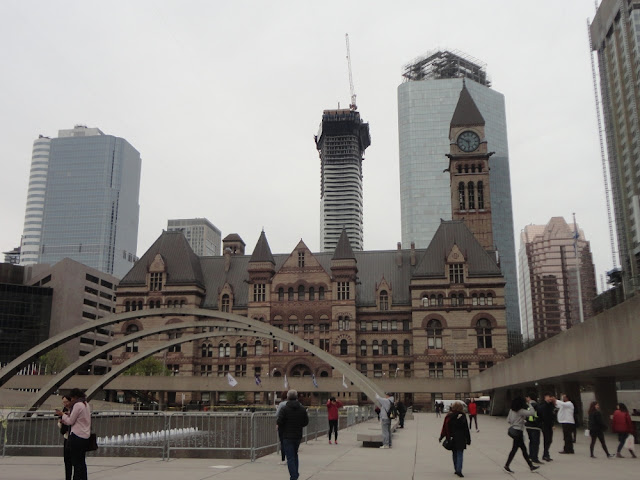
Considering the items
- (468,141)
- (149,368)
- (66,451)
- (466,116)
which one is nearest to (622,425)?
(66,451)

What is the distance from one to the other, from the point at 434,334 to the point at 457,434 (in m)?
66.9

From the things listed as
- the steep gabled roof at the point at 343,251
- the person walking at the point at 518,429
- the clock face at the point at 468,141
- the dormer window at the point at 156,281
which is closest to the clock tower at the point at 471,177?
the clock face at the point at 468,141

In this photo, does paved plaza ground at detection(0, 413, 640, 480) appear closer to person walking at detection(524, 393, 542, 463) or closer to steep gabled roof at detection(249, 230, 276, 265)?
person walking at detection(524, 393, 542, 463)

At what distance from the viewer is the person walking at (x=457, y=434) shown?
1518 centimetres

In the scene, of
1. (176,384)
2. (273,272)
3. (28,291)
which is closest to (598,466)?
(176,384)

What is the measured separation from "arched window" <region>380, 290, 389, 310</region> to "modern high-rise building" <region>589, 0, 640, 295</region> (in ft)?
141

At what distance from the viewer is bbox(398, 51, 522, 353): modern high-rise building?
170 m

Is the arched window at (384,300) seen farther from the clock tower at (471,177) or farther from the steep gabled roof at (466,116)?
the steep gabled roof at (466,116)

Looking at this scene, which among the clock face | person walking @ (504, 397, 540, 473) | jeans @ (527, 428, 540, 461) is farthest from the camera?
the clock face

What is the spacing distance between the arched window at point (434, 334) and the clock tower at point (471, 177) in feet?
56.5

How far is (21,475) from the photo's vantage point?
48.1 ft

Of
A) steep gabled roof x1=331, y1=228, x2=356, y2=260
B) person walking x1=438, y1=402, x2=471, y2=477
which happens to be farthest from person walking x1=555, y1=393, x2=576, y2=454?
steep gabled roof x1=331, y1=228, x2=356, y2=260

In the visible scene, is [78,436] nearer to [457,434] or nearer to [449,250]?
[457,434]

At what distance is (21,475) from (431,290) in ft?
231
